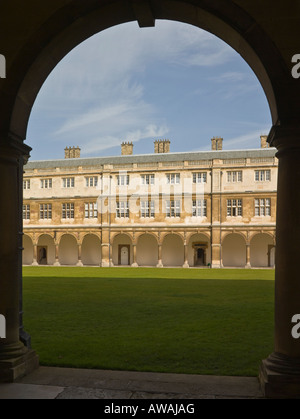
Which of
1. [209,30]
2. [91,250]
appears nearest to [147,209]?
[91,250]

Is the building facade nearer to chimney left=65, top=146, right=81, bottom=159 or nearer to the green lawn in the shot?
chimney left=65, top=146, right=81, bottom=159

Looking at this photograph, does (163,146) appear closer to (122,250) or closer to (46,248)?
(122,250)

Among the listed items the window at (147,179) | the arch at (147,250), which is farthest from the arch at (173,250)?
the window at (147,179)

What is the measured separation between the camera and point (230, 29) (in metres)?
4.78

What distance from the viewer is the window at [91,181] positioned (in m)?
38.2

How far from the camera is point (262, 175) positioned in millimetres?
34656

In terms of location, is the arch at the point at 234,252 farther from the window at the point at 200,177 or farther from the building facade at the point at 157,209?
the window at the point at 200,177

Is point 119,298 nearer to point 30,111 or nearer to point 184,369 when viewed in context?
point 184,369

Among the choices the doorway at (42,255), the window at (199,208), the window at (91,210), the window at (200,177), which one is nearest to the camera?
the window at (199,208)

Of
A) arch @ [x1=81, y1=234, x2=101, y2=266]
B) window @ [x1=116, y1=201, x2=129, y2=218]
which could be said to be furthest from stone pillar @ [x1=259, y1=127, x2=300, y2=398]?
arch @ [x1=81, y1=234, x2=101, y2=266]

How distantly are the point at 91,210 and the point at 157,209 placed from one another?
6452 millimetres

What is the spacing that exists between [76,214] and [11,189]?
3377cm

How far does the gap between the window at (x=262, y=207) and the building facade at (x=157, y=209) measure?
0.08 metres

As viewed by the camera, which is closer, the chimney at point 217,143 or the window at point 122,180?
the window at point 122,180
